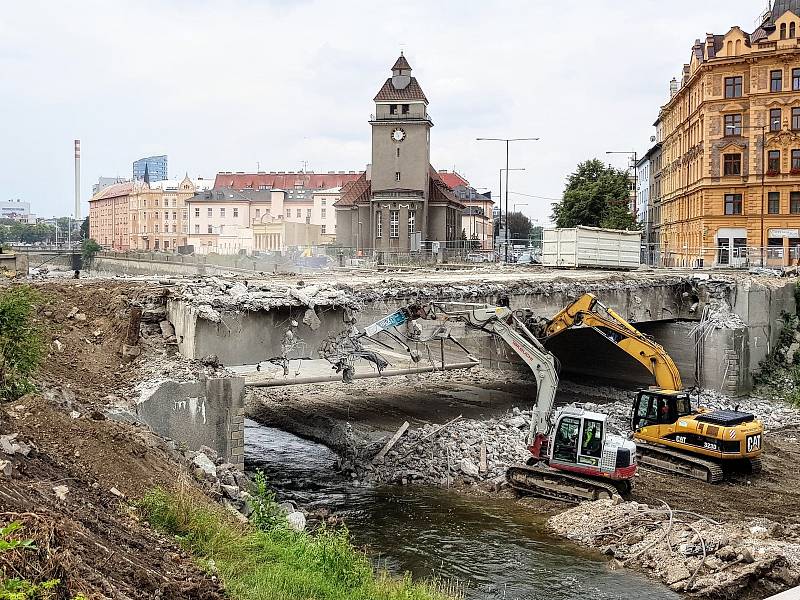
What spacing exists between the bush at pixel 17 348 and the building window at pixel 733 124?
159ft

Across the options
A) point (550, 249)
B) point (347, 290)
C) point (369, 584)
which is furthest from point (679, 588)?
point (550, 249)

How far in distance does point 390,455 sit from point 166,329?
7.90m

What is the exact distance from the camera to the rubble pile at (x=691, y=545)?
50.4ft

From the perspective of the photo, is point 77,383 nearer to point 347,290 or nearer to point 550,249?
point 347,290

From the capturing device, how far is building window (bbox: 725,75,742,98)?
5406cm

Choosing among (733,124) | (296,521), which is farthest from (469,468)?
(733,124)

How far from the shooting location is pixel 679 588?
15.5 metres

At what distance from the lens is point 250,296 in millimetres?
20156

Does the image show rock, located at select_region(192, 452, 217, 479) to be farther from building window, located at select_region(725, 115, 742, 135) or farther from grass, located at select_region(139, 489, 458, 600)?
building window, located at select_region(725, 115, 742, 135)

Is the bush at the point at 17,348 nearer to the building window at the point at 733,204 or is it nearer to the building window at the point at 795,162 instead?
the building window at the point at 733,204

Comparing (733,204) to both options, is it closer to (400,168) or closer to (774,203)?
(774,203)

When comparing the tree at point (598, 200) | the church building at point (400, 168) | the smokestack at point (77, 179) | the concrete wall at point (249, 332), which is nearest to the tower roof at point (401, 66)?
the church building at point (400, 168)

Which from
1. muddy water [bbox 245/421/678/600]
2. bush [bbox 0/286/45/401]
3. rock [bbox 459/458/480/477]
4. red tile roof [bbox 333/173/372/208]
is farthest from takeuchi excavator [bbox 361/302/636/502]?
red tile roof [bbox 333/173/372/208]

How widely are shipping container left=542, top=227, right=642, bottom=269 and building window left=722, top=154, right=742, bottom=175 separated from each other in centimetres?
1750
